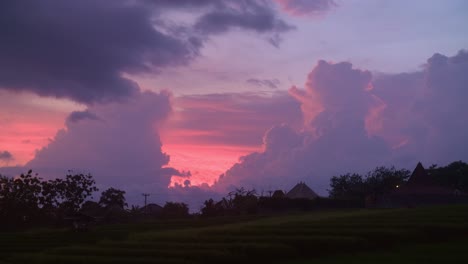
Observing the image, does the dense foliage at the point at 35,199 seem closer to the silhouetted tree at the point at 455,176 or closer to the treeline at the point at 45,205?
the treeline at the point at 45,205

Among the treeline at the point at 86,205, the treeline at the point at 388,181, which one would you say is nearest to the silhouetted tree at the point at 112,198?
the treeline at the point at 86,205

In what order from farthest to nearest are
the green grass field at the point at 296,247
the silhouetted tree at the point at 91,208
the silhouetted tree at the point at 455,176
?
the silhouetted tree at the point at 455,176, the silhouetted tree at the point at 91,208, the green grass field at the point at 296,247

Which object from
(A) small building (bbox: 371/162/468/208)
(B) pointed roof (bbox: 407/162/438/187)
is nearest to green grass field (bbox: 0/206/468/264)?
(A) small building (bbox: 371/162/468/208)

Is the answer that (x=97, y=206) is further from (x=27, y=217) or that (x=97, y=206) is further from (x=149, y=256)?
(x=149, y=256)

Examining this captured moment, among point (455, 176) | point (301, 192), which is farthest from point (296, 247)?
point (455, 176)

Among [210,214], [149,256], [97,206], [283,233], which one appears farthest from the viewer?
[97,206]

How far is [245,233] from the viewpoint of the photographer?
2470 centimetres

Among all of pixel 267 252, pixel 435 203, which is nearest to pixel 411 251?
pixel 267 252

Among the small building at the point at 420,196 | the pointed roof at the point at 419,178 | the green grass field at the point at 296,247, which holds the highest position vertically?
the pointed roof at the point at 419,178

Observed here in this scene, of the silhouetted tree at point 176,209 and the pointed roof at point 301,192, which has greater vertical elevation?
the pointed roof at point 301,192

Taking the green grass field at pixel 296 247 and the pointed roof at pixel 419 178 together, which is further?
the pointed roof at pixel 419 178

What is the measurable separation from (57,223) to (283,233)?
129 feet

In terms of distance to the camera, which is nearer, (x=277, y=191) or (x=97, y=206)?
(x=97, y=206)

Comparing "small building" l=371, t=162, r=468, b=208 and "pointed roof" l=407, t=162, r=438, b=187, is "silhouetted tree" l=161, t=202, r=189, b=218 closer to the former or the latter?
"small building" l=371, t=162, r=468, b=208
